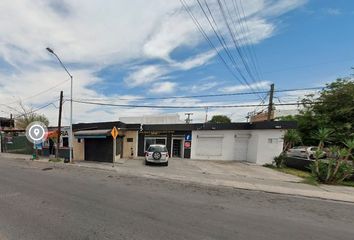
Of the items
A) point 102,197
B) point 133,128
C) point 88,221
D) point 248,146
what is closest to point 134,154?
point 133,128

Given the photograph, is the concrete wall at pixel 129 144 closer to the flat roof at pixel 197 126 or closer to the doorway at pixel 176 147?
the flat roof at pixel 197 126

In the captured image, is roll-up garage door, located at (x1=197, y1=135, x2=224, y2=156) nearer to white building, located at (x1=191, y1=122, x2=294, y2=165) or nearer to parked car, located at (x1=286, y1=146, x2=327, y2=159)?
white building, located at (x1=191, y1=122, x2=294, y2=165)

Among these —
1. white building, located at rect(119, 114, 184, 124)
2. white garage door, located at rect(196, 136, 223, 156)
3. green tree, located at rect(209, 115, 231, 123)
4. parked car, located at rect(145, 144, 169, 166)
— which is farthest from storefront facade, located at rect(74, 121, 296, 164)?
green tree, located at rect(209, 115, 231, 123)

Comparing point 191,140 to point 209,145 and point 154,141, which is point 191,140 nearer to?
point 209,145

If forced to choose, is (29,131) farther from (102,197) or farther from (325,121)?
(325,121)

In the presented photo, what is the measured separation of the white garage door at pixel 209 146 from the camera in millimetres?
26688

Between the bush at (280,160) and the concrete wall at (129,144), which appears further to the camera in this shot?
Answer: the concrete wall at (129,144)

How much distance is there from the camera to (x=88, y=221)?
19.3 ft

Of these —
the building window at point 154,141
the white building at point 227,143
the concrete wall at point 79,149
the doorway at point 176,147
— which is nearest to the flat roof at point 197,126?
the white building at point 227,143

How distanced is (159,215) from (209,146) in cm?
2073

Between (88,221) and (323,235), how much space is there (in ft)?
17.9

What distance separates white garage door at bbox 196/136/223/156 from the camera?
1051 inches

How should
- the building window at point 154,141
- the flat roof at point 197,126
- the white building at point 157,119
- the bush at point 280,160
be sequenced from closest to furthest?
the bush at point 280,160 < the flat roof at point 197,126 < the building window at point 154,141 < the white building at point 157,119

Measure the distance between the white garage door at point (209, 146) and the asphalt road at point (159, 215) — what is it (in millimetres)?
16416
